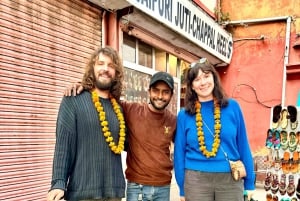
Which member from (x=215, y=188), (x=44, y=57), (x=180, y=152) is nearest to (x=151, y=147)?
(x=180, y=152)

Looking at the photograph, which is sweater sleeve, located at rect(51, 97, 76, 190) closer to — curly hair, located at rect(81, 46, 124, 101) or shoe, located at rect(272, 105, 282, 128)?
curly hair, located at rect(81, 46, 124, 101)

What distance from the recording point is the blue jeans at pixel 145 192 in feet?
8.27

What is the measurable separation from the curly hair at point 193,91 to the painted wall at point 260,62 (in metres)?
6.20

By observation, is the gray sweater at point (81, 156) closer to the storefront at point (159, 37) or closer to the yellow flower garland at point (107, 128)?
the yellow flower garland at point (107, 128)

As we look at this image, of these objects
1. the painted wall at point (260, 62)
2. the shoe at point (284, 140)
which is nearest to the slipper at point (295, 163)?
the shoe at point (284, 140)

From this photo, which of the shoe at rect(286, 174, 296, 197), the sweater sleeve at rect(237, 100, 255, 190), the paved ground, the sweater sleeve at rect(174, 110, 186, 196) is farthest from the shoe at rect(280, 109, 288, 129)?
the sweater sleeve at rect(174, 110, 186, 196)

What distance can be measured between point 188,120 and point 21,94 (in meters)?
2.09

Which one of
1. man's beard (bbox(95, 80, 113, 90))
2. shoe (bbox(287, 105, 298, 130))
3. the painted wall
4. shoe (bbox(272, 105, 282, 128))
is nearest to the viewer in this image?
man's beard (bbox(95, 80, 113, 90))

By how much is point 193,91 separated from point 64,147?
1.16 m

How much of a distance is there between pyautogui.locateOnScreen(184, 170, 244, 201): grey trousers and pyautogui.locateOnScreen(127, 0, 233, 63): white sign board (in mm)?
3024

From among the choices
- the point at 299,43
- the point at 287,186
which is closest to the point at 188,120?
the point at 287,186

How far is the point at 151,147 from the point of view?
2.53 meters

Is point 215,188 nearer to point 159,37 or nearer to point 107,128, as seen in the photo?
point 107,128

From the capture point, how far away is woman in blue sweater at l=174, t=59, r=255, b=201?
2406mm
